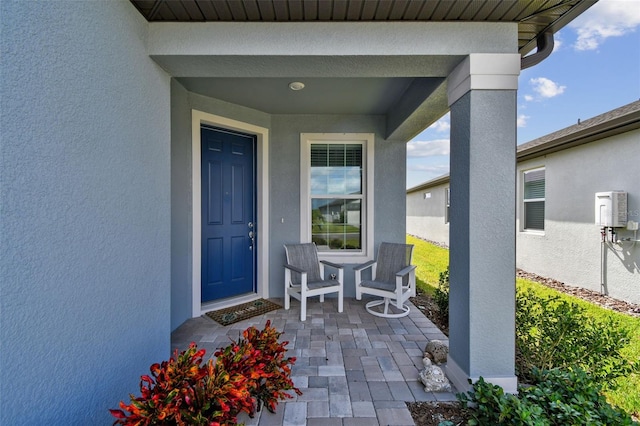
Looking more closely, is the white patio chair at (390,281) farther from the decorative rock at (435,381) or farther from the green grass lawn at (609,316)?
the decorative rock at (435,381)

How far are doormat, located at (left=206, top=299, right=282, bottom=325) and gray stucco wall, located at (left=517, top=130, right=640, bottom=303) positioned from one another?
5.22 m

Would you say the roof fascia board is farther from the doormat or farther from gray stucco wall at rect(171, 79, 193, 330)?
the doormat

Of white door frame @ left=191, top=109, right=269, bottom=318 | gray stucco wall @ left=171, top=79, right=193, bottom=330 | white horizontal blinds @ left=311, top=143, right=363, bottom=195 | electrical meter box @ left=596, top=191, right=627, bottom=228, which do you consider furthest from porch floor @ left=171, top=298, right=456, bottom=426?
electrical meter box @ left=596, top=191, right=627, bottom=228

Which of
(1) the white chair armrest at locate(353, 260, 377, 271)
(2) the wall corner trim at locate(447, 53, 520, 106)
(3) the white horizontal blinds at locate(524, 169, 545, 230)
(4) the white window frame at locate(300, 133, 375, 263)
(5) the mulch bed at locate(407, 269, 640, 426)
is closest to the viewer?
(5) the mulch bed at locate(407, 269, 640, 426)

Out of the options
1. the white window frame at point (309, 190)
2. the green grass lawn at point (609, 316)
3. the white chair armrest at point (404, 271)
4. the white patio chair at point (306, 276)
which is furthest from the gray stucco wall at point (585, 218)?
the white patio chair at point (306, 276)

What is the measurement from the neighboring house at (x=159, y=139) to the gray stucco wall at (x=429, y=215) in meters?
8.57

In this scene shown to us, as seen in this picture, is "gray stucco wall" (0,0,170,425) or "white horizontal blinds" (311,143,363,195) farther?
"white horizontal blinds" (311,143,363,195)

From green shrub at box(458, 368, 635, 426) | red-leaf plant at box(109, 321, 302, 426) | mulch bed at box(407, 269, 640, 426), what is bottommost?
mulch bed at box(407, 269, 640, 426)

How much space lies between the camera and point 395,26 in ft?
6.58

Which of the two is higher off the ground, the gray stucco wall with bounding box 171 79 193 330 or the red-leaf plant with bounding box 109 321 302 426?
the gray stucco wall with bounding box 171 79 193 330

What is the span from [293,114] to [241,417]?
3.85m

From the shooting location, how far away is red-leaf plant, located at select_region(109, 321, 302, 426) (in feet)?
4.35

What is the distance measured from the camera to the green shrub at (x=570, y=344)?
1905 mm

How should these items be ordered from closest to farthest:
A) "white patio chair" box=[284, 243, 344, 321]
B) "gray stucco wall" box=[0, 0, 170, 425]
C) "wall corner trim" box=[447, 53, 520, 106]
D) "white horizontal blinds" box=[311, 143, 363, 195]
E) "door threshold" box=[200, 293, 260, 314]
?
"gray stucco wall" box=[0, 0, 170, 425], "wall corner trim" box=[447, 53, 520, 106], "white patio chair" box=[284, 243, 344, 321], "door threshold" box=[200, 293, 260, 314], "white horizontal blinds" box=[311, 143, 363, 195]
